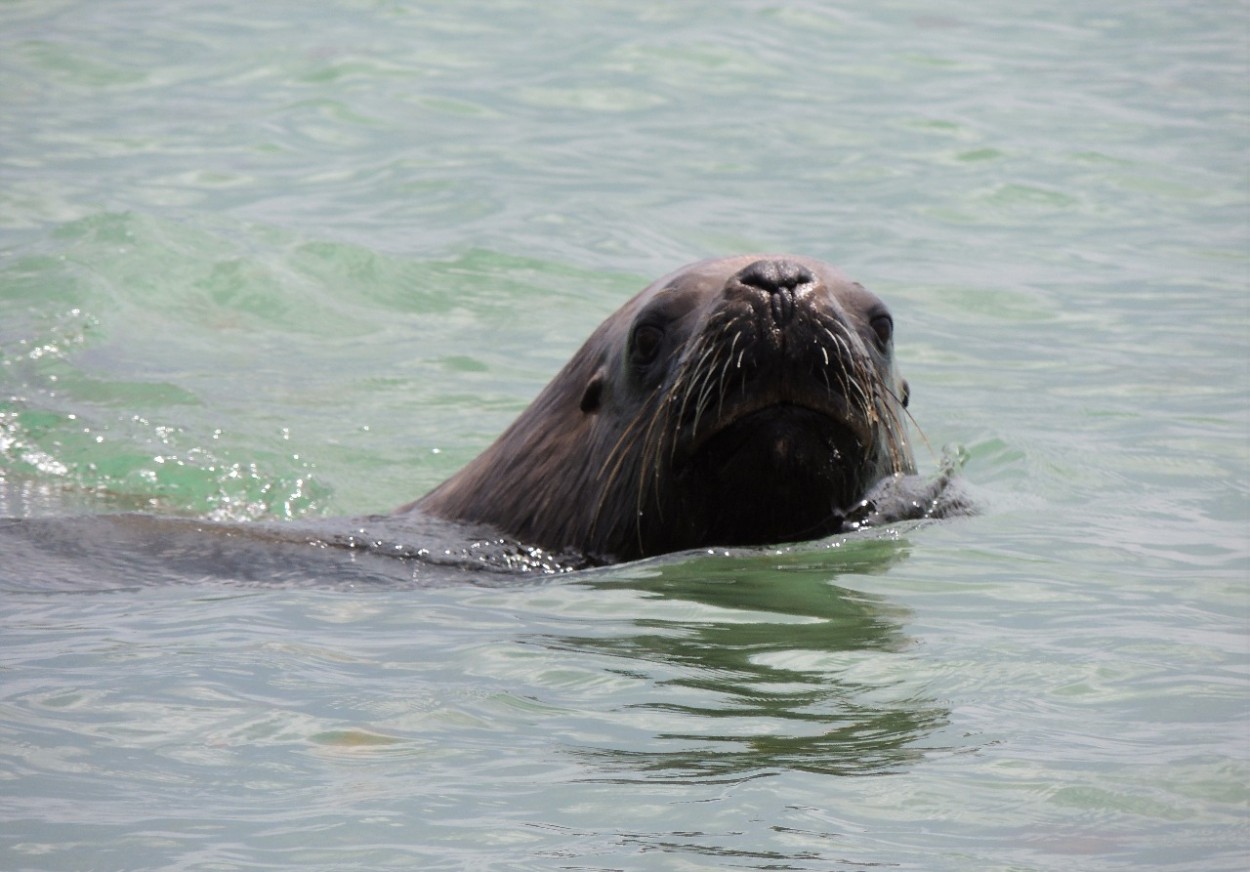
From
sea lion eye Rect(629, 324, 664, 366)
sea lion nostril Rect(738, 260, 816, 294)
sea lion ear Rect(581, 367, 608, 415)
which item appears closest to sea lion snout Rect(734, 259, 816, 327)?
sea lion nostril Rect(738, 260, 816, 294)

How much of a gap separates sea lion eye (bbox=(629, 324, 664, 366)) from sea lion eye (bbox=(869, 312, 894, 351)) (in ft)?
1.92

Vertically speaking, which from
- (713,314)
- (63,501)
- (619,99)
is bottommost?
(63,501)

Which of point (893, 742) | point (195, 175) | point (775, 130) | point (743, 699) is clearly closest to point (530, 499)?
point (743, 699)

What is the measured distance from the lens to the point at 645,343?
213 inches

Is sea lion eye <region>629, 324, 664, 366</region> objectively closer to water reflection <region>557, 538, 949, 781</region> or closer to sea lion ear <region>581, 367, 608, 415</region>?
sea lion ear <region>581, 367, 608, 415</region>

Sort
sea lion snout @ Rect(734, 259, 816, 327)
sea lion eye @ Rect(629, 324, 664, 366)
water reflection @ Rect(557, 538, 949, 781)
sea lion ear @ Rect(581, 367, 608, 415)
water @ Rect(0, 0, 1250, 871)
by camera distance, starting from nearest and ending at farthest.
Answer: water @ Rect(0, 0, 1250, 871)
water reflection @ Rect(557, 538, 949, 781)
sea lion snout @ Rect(734, 259, 816, 327)
sea lion eye @ Rect(629, 324, 664, 366)
sea lion ear @ Rect(581, 367, 608, 415)

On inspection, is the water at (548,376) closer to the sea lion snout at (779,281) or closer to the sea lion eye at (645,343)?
the sea lion eye at (645,343)

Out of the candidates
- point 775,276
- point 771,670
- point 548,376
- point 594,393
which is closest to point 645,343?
point 594,393

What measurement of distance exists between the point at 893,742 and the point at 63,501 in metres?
4.23

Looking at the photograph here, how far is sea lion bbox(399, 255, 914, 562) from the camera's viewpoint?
506 centimetres

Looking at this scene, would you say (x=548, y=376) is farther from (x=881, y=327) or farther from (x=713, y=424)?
(x=713, y=424)

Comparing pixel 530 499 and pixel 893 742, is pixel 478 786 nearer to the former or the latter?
pixel 893 742

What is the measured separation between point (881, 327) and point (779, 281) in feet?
1.63

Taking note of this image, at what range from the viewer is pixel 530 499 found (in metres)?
5.72
